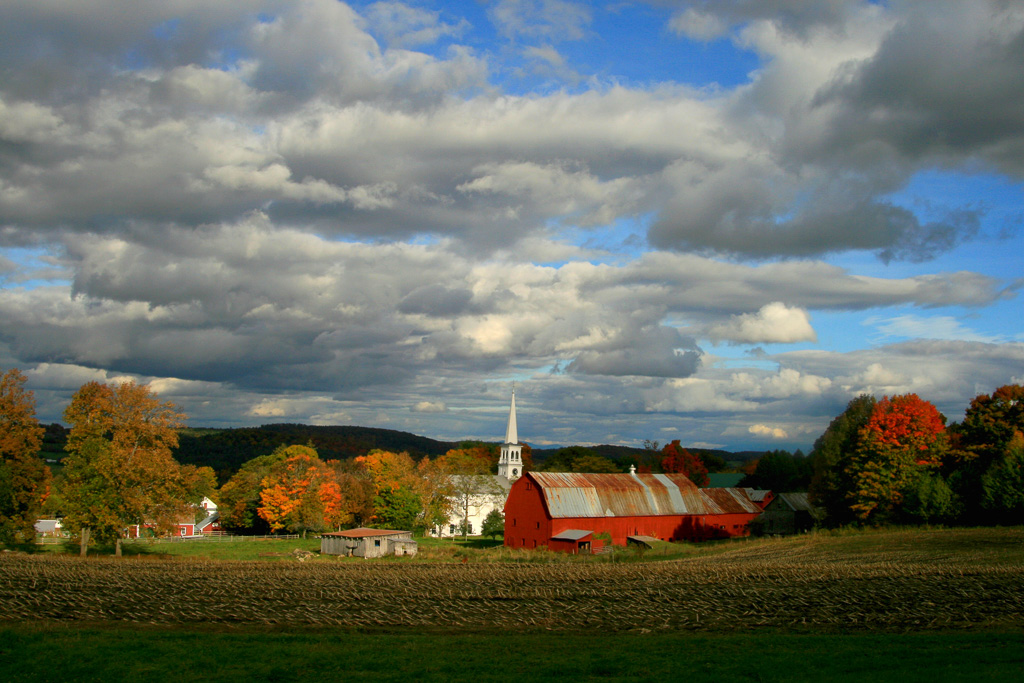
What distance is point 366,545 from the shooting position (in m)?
52.9

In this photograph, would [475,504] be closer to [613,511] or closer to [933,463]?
[613,511]

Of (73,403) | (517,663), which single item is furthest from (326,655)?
(73,403)

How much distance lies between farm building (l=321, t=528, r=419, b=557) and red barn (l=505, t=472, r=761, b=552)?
12.0 metres

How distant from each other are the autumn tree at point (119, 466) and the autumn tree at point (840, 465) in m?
51.6

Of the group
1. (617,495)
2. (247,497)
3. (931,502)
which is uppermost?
(931,502)

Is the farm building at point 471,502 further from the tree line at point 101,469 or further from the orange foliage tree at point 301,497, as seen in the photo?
the tree line at point 101,469

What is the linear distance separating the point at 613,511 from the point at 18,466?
153 feet

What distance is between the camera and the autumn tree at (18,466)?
4866 centimetres

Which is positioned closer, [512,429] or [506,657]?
[506,657]

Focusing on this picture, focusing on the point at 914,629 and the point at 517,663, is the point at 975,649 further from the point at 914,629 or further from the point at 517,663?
the point at 517,663

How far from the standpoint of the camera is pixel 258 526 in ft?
263

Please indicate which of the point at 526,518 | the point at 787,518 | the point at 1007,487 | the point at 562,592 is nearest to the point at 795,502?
the point at 787,518

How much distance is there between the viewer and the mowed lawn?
16.2 meters

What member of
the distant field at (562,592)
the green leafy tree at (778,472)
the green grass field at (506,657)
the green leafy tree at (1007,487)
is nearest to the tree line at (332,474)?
the green leafy tree at (1007,487)
